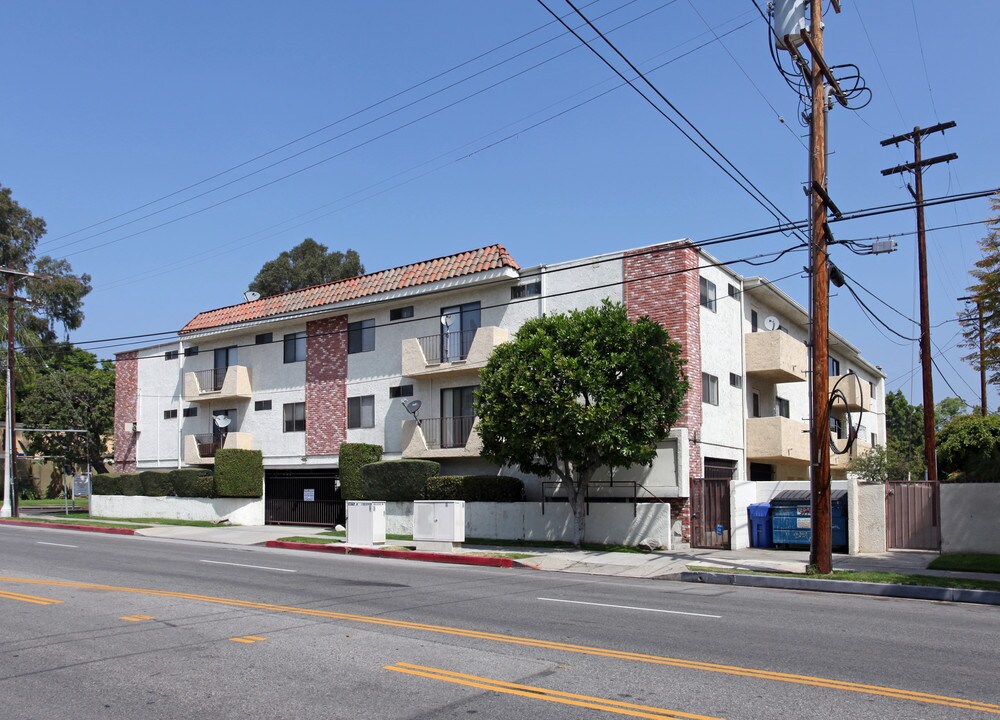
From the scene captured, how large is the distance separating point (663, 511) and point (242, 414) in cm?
2125

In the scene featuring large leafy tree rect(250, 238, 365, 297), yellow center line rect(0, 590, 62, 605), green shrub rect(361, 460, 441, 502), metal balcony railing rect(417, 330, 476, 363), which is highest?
large leafy tree rect(250, 238, 365, 297)

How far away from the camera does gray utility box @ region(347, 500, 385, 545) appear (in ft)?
77.5

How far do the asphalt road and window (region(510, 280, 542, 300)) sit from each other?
14420 millimetres

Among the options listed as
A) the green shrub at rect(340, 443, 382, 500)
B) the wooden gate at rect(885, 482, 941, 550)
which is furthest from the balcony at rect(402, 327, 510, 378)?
the wooden gate at rect(885, 482, 941, 550)

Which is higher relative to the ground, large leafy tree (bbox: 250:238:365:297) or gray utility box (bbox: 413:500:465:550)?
large leafy tree (bbox: 250:238:365:297)

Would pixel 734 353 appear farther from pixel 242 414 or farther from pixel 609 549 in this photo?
pixel 242 414

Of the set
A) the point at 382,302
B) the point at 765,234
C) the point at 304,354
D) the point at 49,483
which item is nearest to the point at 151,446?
the point at 304,354

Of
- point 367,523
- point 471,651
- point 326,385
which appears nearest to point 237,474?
point 326,385

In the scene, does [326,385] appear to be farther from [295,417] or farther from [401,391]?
[401,391]

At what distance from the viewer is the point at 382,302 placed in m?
32.3

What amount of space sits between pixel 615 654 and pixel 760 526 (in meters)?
16.1

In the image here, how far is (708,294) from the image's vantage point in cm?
2780

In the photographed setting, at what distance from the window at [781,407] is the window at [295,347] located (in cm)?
1886

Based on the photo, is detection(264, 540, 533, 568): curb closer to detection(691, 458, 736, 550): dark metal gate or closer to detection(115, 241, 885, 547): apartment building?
detection(115, 241, 885, 547): apartment building
